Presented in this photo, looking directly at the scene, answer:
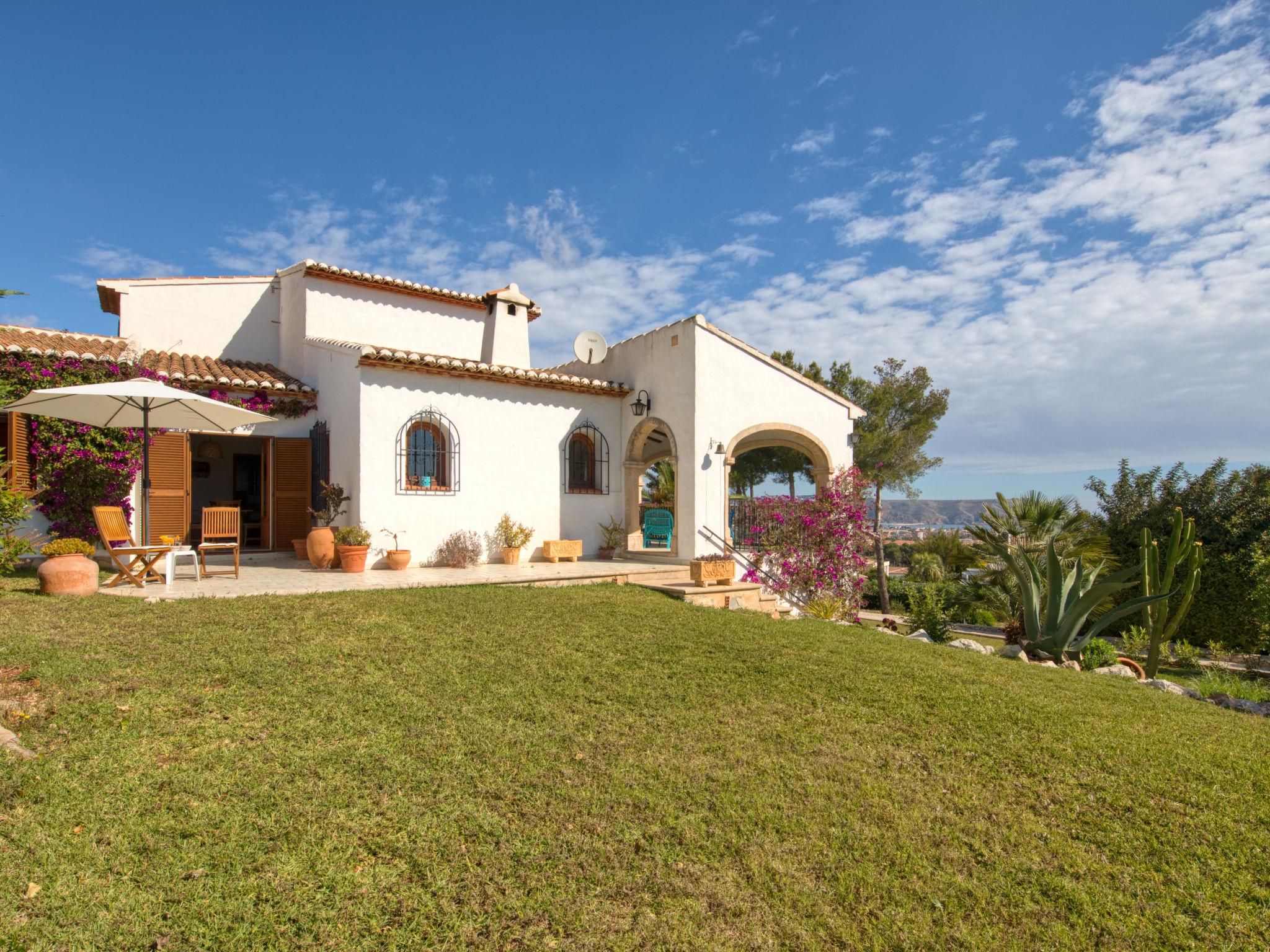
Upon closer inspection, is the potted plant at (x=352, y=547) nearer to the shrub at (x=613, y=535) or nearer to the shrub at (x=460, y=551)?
the shrub at (x=460, y=551)

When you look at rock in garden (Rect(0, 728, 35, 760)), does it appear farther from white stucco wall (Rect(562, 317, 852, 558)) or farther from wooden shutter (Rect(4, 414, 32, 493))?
white stucco wall (Rect(562, 317, 852, 558))

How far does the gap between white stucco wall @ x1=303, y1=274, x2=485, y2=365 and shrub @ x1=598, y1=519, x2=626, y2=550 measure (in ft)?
19.2

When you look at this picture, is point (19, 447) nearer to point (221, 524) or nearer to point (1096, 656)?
point (221, 524)

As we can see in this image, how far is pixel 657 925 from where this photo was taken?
2.49 m

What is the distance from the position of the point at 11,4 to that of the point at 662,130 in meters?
8.09

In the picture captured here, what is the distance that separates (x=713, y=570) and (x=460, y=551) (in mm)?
4683

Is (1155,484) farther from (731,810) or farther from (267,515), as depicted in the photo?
(267,515)

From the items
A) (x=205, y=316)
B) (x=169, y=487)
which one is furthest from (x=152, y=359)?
(x=169, y=487)

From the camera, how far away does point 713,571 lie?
10.2 metres

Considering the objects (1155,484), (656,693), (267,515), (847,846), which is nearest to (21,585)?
(267,515)

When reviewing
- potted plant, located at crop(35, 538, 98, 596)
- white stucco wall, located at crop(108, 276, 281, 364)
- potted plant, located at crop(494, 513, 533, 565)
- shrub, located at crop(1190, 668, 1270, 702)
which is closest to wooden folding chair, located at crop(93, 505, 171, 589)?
potted plant, located at crop(35, 538, 98, 596)

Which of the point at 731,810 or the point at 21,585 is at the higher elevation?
the point at 21,585

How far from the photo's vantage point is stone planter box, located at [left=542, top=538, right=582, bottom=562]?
12188 millimetres

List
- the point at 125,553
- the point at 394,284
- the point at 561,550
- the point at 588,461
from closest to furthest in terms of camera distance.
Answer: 1. the point at 125,553
2. the point at 561,550
3. the point at 588,461
4. the point at 394,284
